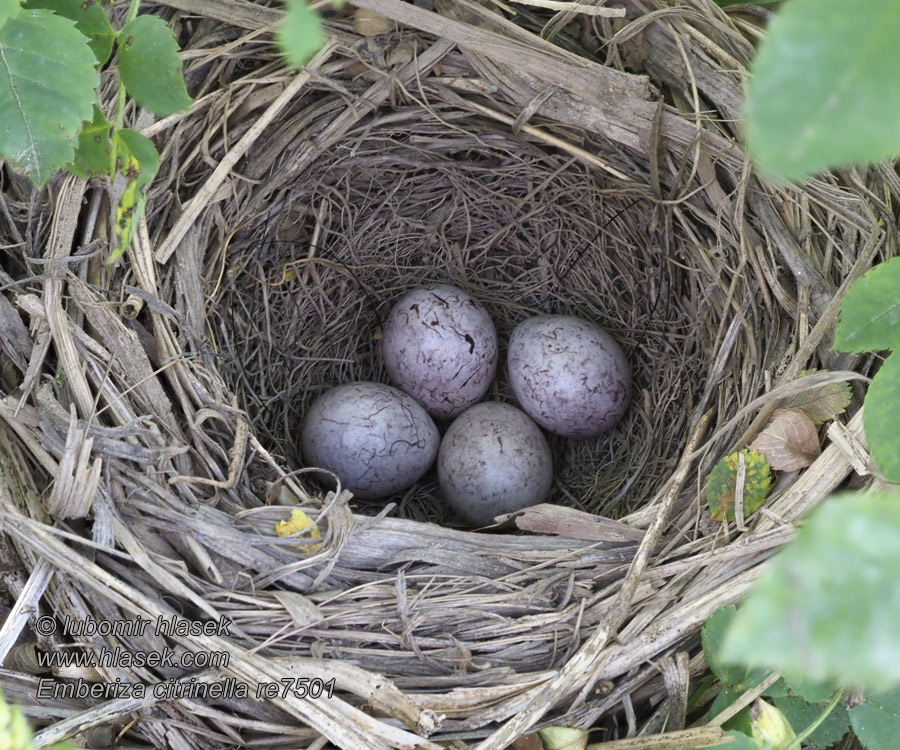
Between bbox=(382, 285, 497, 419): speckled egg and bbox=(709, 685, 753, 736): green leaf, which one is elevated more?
bbox=(382, 285, 497, 419): speckled egg

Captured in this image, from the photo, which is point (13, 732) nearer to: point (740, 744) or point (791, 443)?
point (740, 744)

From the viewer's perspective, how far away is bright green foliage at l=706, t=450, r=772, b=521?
1.07m

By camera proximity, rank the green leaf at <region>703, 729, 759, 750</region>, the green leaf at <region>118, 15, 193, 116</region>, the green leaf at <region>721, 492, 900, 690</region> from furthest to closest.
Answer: the green leaf at <region>118, 15, 193, 116</region> → the green leaf at <region>703, 729, 759, 750</region> → the green leaf at <region>721, 492, 900, 690</region>

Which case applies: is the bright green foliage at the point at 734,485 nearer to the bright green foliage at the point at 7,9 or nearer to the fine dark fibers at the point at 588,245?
the fine dark fibers at the point at 588,245

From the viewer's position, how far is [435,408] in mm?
1785

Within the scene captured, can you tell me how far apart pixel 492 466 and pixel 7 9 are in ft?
3.78

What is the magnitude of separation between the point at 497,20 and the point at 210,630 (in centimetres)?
109

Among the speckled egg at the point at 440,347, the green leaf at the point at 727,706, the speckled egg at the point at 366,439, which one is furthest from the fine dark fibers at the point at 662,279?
the green leaf at the point at 727,706

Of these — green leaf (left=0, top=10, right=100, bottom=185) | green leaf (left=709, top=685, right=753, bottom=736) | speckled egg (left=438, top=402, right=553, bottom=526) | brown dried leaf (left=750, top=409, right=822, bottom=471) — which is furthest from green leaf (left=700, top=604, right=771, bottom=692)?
green leaf (left=0, top=10, right=100, bottom=185)

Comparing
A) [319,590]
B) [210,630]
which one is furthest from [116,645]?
[319,590]

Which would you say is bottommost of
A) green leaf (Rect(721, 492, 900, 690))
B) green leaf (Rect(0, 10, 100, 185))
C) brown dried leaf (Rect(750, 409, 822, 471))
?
brown dried leaf (Rect(750, 409, 822, 471))

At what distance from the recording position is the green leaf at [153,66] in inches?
35.8

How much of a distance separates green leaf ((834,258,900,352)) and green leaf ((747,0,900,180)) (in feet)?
1.90
